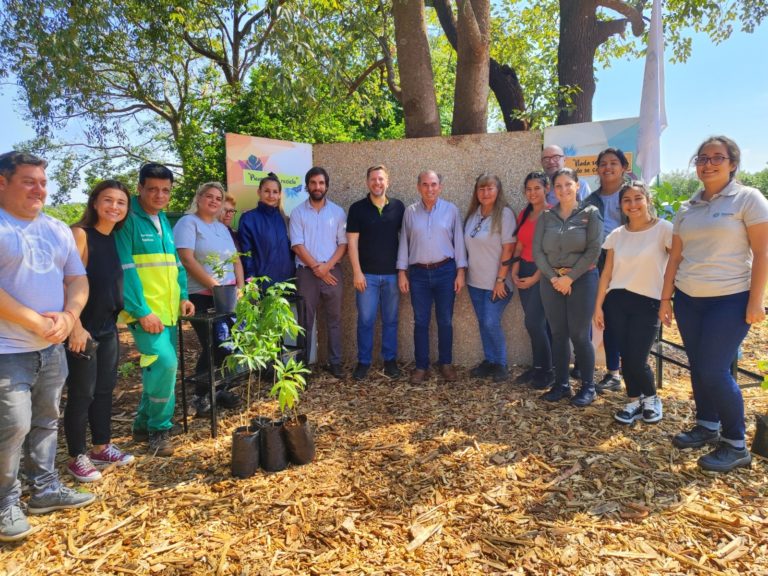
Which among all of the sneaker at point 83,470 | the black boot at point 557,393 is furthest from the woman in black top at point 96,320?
the black boot at point 557,393

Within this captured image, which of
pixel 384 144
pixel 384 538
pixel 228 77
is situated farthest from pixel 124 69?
pixel 384 538

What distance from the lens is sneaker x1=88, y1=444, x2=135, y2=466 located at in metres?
3.21

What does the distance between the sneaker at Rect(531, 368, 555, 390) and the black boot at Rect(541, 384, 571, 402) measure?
0.28 m

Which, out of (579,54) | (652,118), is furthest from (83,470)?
(579,54)

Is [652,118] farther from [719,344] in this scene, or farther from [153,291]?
[153,291]

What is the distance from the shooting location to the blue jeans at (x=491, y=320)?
186 inches

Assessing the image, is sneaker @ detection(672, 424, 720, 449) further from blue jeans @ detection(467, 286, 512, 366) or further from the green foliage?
the green foliage

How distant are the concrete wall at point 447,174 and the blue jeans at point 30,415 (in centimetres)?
317

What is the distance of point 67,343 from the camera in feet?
9.13

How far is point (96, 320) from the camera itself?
9.70 ft

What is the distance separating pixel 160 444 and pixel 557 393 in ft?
10.4

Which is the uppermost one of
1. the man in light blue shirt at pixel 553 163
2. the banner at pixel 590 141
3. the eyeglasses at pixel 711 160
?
the banner at pixel 590 141

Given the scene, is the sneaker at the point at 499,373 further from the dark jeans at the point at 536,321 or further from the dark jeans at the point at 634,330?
the dark jeans at the point at 634,330

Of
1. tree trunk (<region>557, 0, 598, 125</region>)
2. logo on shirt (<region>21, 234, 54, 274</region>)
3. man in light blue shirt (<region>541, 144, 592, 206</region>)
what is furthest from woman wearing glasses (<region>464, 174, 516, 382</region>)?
tree trunk (<region>557, 0, 598, 125</region>)
